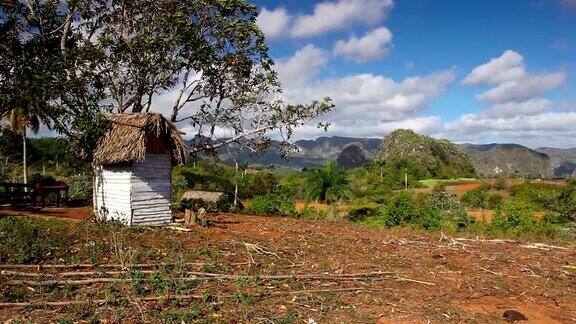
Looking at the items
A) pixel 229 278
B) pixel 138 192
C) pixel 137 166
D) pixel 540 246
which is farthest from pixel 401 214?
pixel 229 278

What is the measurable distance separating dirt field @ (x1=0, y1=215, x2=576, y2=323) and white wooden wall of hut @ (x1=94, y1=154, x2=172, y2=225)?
3.58ft

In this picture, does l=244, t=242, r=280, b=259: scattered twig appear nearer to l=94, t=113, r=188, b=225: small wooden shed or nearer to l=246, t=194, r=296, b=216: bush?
l=94, t=113, r=188, b=225: small wooden shed

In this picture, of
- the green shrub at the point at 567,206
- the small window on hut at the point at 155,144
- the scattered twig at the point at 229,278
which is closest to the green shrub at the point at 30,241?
the scattered twig at the point at 229,278

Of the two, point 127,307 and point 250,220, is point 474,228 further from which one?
point 127,307

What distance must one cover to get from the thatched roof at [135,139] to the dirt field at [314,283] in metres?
2.21

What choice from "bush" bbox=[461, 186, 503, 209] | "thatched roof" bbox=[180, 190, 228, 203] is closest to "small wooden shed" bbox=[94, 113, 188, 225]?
"thatched roof" bbox=[180, 190, 228, 203]

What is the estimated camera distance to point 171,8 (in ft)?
59.4

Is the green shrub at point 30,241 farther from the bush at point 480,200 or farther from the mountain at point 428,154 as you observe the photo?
the mountain at point 428,154

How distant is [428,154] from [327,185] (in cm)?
5524

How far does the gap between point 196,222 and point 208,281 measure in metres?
7.16

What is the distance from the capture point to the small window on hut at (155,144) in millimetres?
14961

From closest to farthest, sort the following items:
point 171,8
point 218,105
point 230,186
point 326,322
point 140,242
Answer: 1. point 326,322
2. point 140,242
3. point 171,8
4. point 218,105
5. point 230,186

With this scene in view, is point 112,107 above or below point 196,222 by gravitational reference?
above

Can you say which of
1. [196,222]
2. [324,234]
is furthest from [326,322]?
[196,222]
